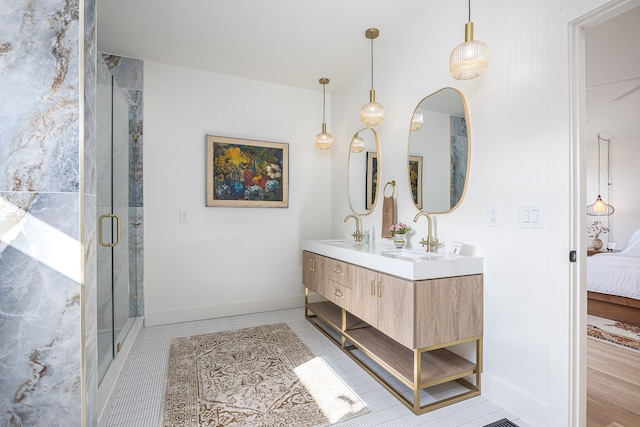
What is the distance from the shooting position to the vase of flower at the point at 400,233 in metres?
2.51

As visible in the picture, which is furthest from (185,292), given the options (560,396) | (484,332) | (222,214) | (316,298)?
(560,396)

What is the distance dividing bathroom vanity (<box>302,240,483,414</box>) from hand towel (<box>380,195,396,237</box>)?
457 millimetres

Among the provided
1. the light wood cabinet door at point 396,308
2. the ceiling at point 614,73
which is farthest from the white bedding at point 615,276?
the light wood cabinet door at point 396,308

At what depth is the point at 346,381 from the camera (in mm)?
2115

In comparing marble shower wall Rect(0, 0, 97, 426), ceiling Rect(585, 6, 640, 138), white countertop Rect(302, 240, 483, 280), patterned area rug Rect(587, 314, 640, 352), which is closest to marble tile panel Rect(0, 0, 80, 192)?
marble shower wall Rect(0, 0, 97, 426)

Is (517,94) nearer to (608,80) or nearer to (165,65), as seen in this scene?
(608,80)

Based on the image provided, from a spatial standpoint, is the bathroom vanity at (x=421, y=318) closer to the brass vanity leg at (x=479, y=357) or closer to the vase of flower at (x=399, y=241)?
the brass vanity leg at (x=479, y=357)

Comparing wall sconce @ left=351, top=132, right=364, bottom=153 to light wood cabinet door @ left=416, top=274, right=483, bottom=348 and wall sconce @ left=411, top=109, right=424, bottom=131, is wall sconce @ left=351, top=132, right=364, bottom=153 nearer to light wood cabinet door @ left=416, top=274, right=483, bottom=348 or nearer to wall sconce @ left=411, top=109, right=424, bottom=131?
wall sconce @ left=411, top=109, right=424, bottom=131

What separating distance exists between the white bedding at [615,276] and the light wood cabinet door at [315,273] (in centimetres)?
305

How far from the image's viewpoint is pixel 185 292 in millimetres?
3307

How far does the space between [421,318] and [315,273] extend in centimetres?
143

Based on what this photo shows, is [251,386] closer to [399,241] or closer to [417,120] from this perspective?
[399,241]

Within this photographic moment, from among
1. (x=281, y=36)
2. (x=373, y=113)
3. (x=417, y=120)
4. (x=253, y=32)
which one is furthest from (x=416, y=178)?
(x=253, y=32)

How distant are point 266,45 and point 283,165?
1.26m
